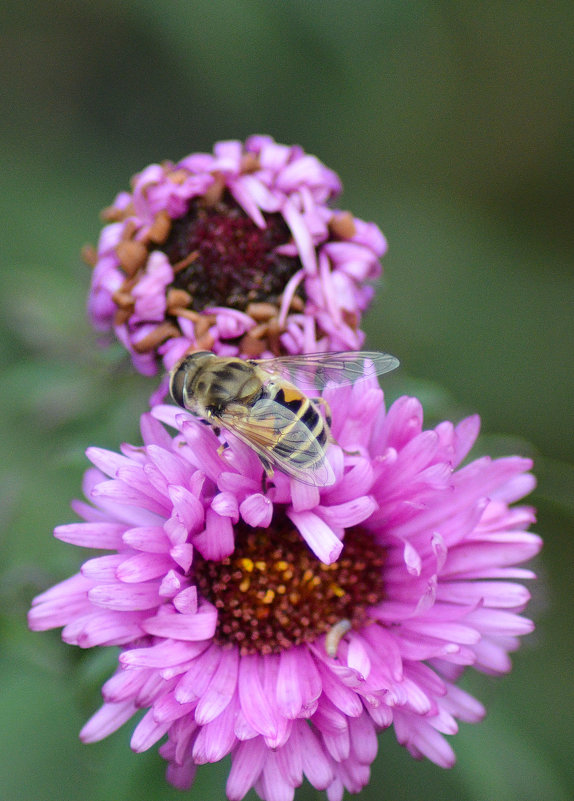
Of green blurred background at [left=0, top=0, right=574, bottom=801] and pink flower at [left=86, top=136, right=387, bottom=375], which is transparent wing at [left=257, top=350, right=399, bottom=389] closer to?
pink flower at [left=86, top=136, right=387, bottom=375]

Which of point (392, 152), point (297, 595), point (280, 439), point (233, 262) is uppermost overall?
point (392, 152)

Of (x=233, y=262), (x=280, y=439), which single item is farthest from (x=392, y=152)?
(x=280, y=439)

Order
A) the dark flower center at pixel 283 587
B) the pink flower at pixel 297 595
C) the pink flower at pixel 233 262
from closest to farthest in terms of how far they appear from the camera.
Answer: the pink flower at pixel 297 595 → the dark flower center at pixel 283 587 → the pink flower at pixel 233 262

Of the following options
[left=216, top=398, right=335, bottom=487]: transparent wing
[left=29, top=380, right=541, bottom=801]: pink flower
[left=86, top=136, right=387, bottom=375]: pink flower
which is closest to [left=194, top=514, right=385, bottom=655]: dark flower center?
[left=29, top=380, right=541, bottom=801]: pink flower

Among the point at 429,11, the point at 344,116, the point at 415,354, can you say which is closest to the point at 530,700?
the point at 415,354

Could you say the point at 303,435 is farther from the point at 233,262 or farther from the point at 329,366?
the point at 233,262

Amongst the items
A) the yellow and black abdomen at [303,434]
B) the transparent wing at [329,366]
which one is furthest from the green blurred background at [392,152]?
the yellow and black abdomen at [303,434]

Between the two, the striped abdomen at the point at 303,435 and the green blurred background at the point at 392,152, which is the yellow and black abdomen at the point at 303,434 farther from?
the green blurred background at the point at 392,152
